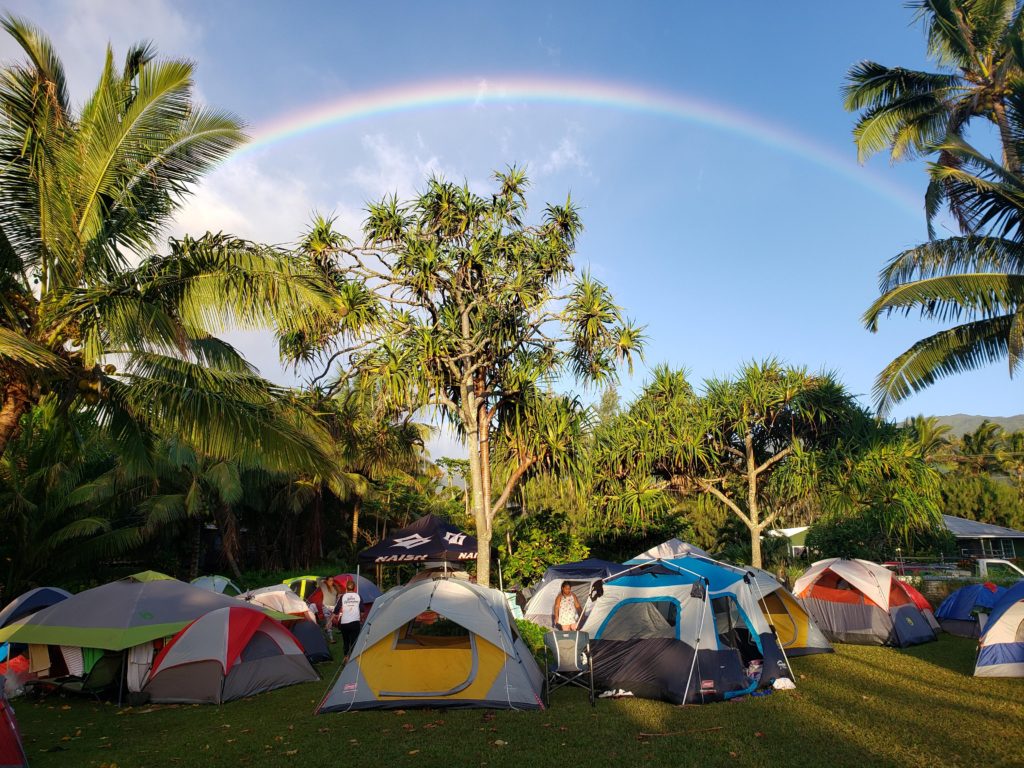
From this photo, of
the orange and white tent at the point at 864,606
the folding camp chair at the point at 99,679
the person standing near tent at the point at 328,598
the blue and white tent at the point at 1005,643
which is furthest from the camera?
the person standing near tent at the point at 328,598

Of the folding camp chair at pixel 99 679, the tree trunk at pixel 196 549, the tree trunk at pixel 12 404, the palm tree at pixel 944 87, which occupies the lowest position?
the folding camp chair at pixel 99 679

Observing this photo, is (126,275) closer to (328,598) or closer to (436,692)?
(436,692)

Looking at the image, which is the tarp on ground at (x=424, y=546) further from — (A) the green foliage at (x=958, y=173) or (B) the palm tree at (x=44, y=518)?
(A) the green foliage at (x=958, y=173)

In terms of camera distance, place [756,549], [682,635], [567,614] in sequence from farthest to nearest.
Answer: [756,549]
[567,614]
[682,635]

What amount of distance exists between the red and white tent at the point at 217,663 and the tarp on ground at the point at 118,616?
49 centimetres

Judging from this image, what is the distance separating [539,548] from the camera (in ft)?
61.9

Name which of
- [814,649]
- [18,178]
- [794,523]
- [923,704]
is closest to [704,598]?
[923,704]

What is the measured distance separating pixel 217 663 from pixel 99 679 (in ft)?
6.72

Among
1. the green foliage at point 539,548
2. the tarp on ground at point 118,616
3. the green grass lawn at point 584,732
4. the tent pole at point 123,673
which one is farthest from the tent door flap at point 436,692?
the green foliage at point 539,548

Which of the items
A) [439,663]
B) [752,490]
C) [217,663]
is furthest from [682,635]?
[752,490]

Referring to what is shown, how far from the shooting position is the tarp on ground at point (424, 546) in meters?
18.5

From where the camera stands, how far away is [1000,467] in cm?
4897

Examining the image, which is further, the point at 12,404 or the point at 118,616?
the point at 118,616

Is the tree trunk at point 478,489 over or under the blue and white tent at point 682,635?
over
